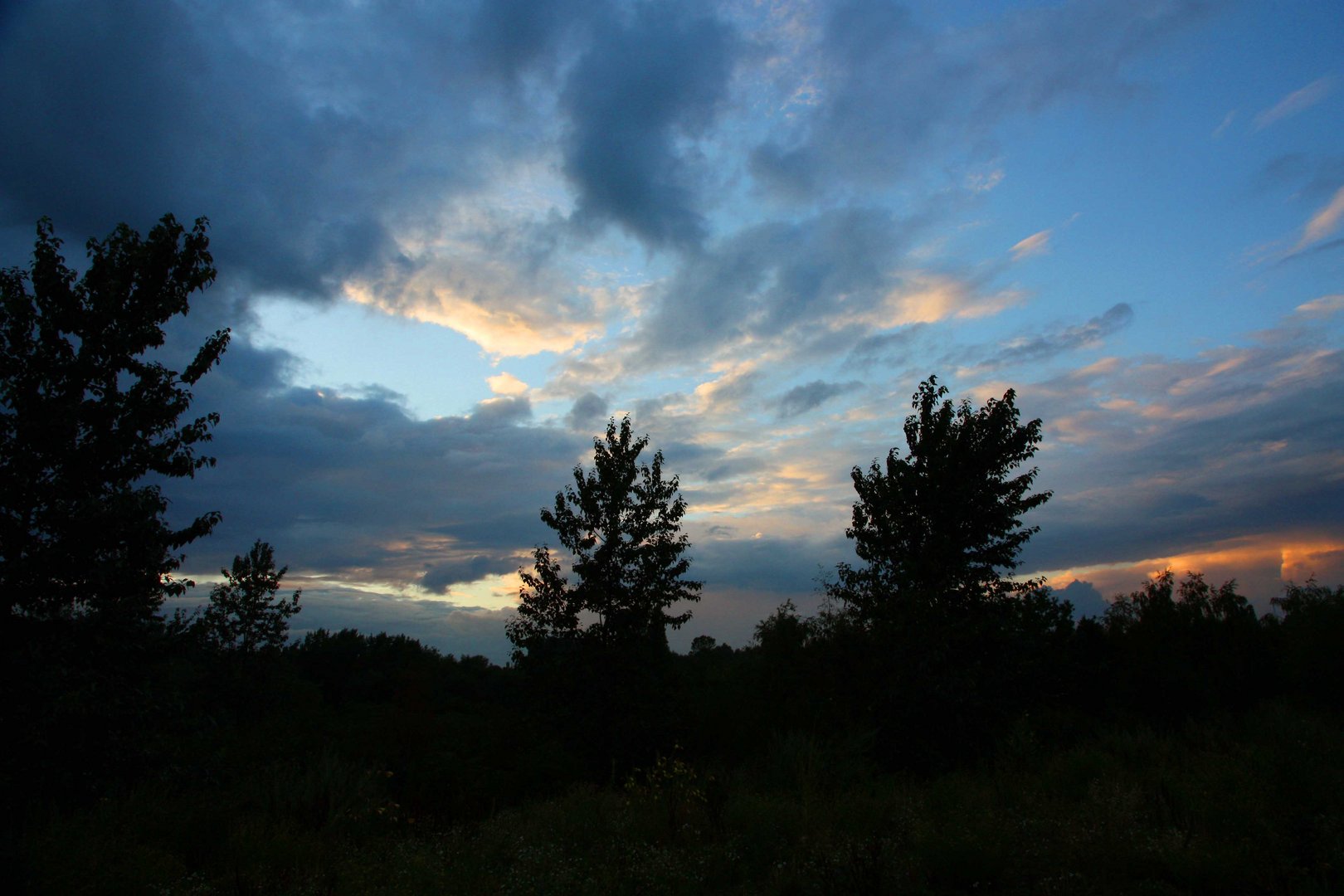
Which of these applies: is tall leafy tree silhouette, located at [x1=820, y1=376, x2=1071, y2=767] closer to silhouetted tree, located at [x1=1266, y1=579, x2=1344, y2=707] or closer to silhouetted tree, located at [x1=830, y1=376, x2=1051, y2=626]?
silhouetted tree, located at [x1=830, y1=376, x2=1051, y2=626]

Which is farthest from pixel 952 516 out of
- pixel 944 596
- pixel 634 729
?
pixel 634 729

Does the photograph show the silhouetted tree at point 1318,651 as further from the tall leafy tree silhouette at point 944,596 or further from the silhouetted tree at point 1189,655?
the tall leafy tree silhouette at point 944,596

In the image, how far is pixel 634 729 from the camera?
877 inches

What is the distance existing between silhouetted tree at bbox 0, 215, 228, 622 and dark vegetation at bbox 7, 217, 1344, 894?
0.05m

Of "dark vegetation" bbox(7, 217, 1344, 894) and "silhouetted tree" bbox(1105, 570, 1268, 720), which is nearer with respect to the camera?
"dark vegetation" bbox(7, 217, 1344, 894)

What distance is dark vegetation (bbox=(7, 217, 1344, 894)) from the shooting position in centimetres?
746

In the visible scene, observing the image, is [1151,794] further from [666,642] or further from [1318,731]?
[666,642]

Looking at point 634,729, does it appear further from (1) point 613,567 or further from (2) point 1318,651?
(2) point 1318,651

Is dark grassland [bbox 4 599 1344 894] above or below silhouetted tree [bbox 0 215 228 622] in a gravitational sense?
below

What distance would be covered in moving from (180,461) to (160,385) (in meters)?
1.43

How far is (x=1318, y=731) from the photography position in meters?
12.3

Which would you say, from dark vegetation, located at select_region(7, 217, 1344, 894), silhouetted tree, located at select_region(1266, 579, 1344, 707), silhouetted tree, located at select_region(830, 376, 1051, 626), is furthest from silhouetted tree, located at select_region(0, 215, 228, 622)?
silhouetted tree, located at select_region(1266, 579, 1344, 707)

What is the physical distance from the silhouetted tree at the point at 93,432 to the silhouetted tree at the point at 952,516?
17.8 m

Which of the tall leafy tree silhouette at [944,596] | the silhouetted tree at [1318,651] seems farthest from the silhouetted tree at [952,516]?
the silhouetted tree at [1318,651]
